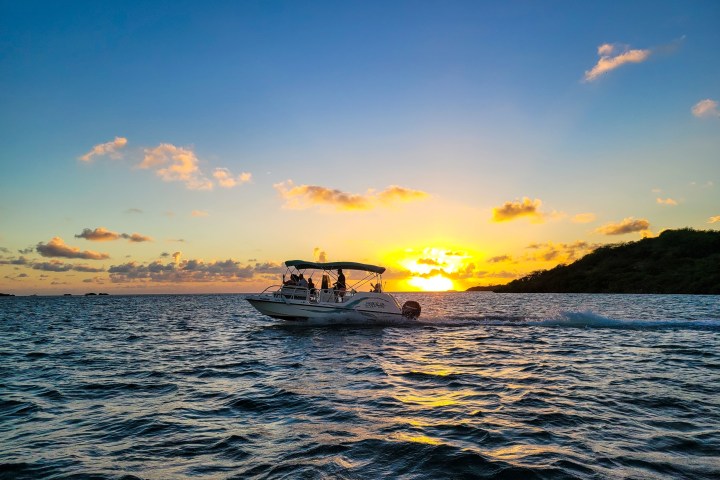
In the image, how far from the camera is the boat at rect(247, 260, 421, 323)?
3117 cm

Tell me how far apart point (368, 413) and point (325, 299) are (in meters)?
22.0

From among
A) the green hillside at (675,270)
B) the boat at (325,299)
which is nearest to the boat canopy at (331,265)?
the boat at (325,299)

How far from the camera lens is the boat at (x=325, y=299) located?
3117 centimetres

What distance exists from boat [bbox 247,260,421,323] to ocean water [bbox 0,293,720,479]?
907 centimetres

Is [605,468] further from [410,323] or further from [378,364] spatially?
[410,323]

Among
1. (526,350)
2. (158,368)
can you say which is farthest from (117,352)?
(526,350)

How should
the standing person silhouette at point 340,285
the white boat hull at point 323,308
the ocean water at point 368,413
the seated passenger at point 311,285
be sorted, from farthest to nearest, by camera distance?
the standing person silhouette at point 340,285
the seated passenger at point 311,285
the white boat hull at point 323,308
the ocean water at point 368,413

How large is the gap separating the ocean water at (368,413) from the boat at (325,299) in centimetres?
907

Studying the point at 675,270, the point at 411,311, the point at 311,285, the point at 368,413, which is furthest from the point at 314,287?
the point at 675,270

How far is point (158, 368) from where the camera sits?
17.5 m

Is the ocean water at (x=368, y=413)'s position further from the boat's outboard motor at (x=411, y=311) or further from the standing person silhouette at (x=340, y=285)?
the boat's outboard motor at (x=411, y=311)

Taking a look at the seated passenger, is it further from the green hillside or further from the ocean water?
the green hillside

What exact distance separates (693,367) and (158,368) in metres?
20.3

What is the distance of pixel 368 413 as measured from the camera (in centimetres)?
1030
